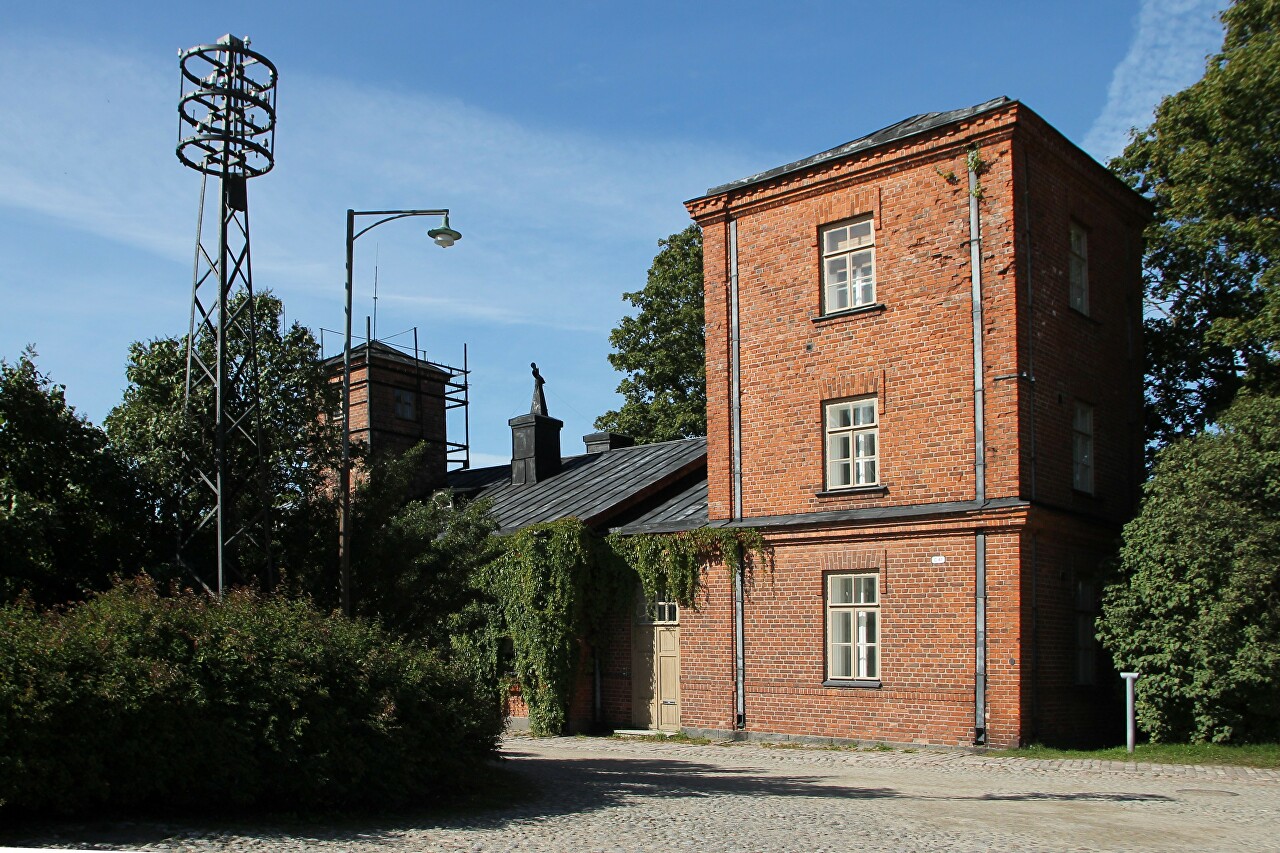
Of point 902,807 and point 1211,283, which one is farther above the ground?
point 1211,283

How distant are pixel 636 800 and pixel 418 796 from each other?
6.88ft

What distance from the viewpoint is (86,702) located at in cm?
935

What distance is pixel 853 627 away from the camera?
19.1 metres

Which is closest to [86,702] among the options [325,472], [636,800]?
[636,800]

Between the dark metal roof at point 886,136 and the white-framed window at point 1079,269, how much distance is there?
3031 millimetres

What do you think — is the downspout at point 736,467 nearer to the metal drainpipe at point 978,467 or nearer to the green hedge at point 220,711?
the metal drainpipe at point 978,467

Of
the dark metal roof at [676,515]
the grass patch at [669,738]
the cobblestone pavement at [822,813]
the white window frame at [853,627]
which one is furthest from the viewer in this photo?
the dark metal roof at [676,515]

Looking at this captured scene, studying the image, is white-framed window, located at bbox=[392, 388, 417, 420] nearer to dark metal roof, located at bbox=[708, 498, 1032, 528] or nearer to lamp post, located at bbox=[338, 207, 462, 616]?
dark metal roof, located at bbox=[708, 498, 1032, 528]

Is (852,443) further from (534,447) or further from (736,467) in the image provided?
(534,447)

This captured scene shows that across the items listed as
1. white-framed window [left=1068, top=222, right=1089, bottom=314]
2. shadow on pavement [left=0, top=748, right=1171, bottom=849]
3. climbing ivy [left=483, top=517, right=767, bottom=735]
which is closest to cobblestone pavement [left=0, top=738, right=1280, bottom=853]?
shadow on pavement [left=0, top=748, right=1171, bottom=849]

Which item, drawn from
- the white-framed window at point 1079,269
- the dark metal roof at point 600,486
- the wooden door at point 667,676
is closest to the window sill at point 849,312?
the white-framed window at point 1079,269

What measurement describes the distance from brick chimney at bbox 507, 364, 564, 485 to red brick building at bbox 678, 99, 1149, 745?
9080mm

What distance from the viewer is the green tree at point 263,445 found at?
14.3 m

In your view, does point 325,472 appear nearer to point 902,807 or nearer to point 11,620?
point 11,620
